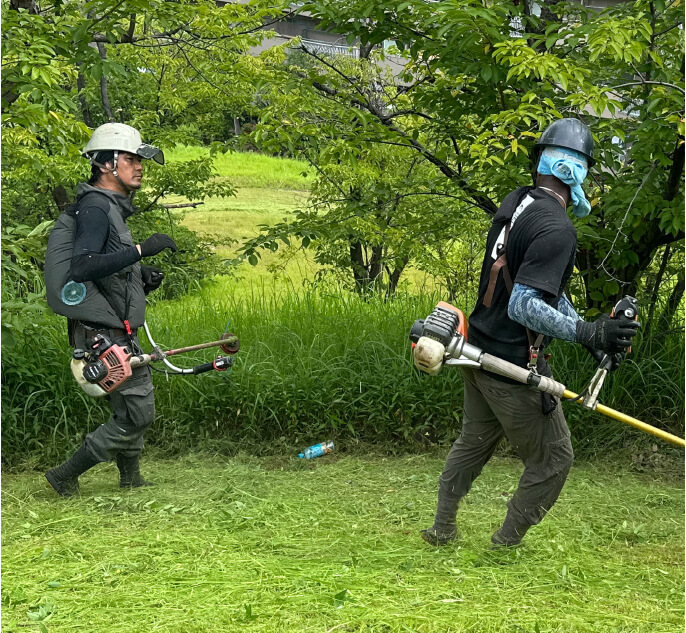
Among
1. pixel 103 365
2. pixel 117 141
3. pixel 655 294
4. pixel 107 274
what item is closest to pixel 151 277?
pixel 107 274

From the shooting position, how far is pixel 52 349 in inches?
239

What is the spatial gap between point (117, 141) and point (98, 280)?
2.57 feet

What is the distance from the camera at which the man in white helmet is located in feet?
14.8

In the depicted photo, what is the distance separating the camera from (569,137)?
361 centimetres

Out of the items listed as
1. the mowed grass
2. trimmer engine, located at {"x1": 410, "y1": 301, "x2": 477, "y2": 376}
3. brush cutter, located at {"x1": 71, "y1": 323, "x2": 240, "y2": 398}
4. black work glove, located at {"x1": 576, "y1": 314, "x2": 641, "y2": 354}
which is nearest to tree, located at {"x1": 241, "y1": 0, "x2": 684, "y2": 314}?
trimmer engine, located at {"x1": 410, "y1": 301, "x2": 477, "y2": 376}

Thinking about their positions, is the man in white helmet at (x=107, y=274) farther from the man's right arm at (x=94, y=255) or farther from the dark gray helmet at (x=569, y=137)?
the dark gray helmet at (x=569, y=137)

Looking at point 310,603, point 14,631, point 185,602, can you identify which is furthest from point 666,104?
point 14,631

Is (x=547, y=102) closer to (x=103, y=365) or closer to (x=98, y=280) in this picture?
(x=98, y=280)

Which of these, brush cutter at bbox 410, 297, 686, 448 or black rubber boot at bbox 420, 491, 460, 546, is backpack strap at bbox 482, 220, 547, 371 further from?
black rubber boot at bbox 420, 491, 460, 546

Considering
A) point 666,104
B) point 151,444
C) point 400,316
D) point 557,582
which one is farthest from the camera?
point 400,316

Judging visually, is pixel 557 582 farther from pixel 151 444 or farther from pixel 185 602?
pixel 151 444

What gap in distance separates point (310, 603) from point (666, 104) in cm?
337

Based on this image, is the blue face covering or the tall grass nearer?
the blue face covering

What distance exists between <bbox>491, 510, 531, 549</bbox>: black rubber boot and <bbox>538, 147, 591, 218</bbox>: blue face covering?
1.53 metres
